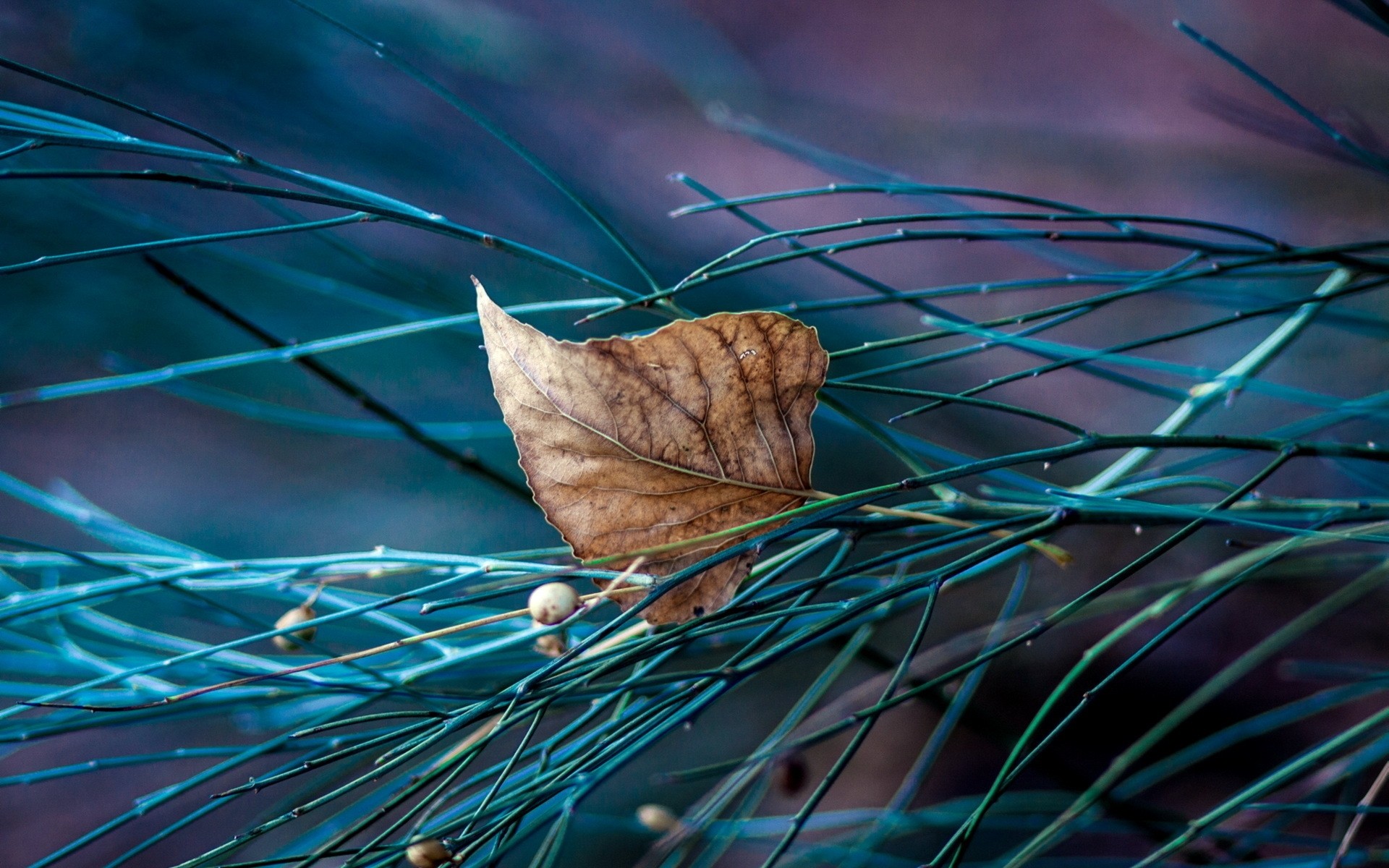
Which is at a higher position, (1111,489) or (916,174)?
(916,174)

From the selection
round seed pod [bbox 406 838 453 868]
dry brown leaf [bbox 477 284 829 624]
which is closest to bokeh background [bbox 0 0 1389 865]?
dry brown leaf [bbox 477 284 829 624]

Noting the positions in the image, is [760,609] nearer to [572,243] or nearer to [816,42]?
[572,243]

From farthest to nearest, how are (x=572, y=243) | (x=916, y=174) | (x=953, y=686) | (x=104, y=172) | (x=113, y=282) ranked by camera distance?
(x=916, y=174)
(x=572, y=243)
(x=953, y=686)
(x=113, y=282)
(x=104, y=172)

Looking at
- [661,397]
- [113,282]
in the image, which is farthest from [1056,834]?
[113,282]

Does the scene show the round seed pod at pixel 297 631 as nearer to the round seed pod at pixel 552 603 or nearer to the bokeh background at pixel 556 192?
the round seed pod at pixel 552 603

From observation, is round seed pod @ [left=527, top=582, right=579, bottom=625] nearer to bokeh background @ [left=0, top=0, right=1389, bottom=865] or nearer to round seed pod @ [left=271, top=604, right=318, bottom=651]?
round seed pod @ [left=271, top=604, right=318, bottom=651]

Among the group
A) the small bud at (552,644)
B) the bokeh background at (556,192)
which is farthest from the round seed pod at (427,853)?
the bokeh background at (556,192)
